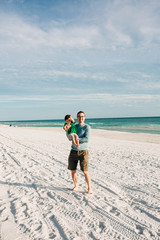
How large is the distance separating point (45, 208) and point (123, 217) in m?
1.45

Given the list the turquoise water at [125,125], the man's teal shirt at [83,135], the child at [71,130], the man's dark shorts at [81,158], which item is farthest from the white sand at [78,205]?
the turquoise water at [125,125]

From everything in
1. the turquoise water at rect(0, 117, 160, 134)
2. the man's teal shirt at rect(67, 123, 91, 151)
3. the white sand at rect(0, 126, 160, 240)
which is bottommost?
the turquoise water at rect(0, 117, 160, 134)

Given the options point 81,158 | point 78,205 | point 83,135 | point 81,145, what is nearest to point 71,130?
point 83,135

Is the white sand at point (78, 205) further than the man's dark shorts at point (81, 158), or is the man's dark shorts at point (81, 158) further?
the man's dark shorts at point (81, 158)

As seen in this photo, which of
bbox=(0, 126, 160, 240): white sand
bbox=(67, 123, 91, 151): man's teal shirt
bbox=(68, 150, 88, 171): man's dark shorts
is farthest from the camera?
bbox=(68, 150, 88, 171): man's dark shorts

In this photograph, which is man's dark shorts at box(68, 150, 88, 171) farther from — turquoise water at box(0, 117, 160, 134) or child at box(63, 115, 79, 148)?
turquoise water at box(0, 117, 160, 134)

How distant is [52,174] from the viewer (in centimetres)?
572

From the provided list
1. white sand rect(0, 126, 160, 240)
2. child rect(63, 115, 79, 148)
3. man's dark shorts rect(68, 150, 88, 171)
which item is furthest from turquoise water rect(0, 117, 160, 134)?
Answer: child rect(63, 115, 79, 148)

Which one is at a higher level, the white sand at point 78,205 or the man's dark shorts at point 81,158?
the man's dark shorts at point 81,158

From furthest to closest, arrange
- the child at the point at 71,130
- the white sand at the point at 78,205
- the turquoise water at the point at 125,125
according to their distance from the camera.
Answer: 1. the turquoise water at the point at 125,125
2. the child at the point at 71,130
3. the white sand at the point at 78,205

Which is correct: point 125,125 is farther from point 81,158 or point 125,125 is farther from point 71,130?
point 71,130

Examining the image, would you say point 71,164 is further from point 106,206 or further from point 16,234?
point 16,234

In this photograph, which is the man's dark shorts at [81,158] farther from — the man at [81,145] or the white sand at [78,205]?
the white sand at [78,205]

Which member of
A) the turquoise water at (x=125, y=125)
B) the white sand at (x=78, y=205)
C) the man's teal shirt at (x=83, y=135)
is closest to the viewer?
the white sand at (x=78, y=205)
